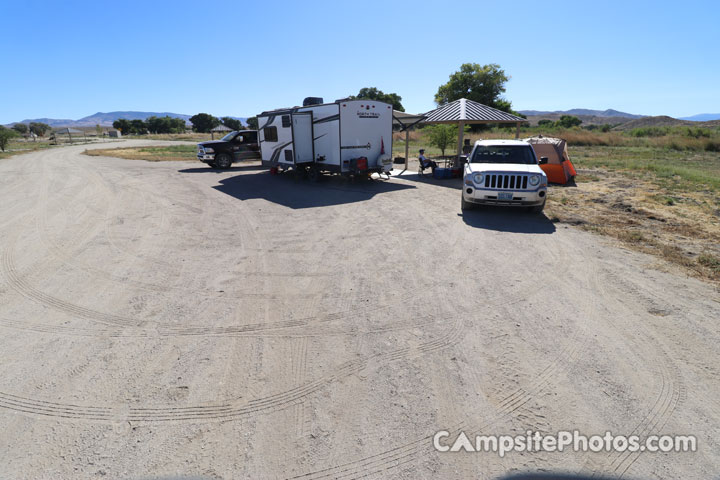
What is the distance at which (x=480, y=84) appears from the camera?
5669 centimetres

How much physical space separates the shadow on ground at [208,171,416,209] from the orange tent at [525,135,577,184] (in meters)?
5.93

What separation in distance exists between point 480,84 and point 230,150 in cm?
4853

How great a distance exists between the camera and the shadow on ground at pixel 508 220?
27.5ft

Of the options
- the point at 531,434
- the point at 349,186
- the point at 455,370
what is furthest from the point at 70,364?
the point at 349,186

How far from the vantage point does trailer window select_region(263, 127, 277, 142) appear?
51.1ft

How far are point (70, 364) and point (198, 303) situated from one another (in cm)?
152

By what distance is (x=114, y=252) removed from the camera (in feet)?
22.6

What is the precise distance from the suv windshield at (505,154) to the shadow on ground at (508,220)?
1.34m

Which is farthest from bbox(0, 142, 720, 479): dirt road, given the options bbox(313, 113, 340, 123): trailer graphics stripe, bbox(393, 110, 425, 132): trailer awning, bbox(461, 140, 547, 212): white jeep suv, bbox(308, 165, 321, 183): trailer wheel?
bbox(393, 110, 425, 132): trailer awning

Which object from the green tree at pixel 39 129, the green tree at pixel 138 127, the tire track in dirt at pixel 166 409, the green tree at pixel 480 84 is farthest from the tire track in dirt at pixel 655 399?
the green tree at pixel 138 127

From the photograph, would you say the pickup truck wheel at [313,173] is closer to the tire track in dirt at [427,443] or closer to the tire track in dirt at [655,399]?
the tire track in dirt at [655,399]

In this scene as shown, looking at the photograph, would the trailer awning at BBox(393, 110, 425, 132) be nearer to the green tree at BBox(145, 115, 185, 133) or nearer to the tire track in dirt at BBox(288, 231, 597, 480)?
the tire track in dirt at BBox(288, 231, 597, 480)

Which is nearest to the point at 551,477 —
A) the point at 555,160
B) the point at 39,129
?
the point at 555,160

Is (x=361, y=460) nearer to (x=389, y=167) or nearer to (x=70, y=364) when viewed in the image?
(x=70, y=364)
